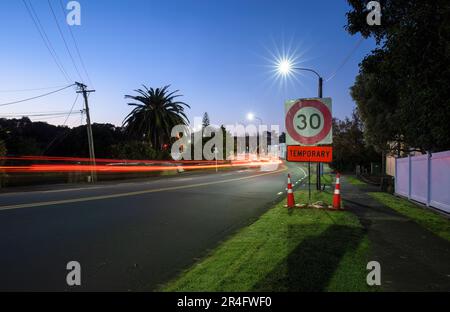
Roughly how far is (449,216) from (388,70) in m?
4.45

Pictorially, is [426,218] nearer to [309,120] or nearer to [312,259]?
[309,120]

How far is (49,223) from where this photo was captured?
9.69 m

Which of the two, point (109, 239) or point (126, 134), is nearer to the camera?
point (109, 239)

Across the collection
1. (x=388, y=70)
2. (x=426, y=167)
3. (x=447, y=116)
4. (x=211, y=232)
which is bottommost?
(x=211, y=232)

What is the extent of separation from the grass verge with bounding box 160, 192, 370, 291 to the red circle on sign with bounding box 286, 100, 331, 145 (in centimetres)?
Answer: 363

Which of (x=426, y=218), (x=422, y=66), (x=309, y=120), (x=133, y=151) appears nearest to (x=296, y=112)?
(x=309, y=120)

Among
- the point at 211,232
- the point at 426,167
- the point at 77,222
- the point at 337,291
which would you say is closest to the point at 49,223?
the point at 77,222

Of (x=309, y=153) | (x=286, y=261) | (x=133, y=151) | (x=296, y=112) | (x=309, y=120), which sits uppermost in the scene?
(x=296, y=112)

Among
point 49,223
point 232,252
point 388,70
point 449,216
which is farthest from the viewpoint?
point 449,216

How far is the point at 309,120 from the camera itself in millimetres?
12453

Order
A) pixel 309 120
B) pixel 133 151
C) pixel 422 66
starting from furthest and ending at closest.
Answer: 1. pixel 133 151
2. pixel 309 120
3. pixel 422 66

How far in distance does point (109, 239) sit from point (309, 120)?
7146 millimetres

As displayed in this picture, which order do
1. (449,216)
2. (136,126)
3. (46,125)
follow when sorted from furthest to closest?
(46,125) < (136,126) < (449,216)
